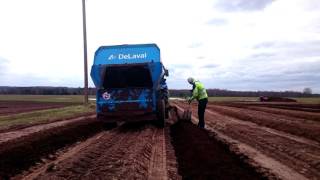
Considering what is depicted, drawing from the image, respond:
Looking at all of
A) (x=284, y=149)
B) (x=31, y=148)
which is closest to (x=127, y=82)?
(x=31, y=148)

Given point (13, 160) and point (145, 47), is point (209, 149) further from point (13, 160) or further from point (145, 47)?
point (145, 47)

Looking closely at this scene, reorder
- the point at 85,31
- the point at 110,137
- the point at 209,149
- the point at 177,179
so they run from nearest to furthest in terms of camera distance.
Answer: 1. the point at 177,179
2. the point at 209,149
3. the point at 110,137
4. the point at 85,31

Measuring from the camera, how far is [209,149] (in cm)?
1327

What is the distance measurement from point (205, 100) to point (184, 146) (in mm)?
6328

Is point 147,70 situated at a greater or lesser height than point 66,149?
greater

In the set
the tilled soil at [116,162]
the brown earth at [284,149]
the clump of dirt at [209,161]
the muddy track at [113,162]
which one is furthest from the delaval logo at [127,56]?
the clump of dirt at [209,161]

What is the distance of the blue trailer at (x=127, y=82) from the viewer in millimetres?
20016

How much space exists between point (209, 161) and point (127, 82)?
10868 millimetres

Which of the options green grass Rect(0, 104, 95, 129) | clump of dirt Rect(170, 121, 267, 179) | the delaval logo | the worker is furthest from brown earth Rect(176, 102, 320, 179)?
green grass Rect(0, 104, 95, 129)

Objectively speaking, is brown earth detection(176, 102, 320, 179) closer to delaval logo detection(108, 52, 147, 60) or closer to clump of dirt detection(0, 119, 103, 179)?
Answer: delaval logo detection(108, 52, 147, 60)

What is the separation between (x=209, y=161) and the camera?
1116 cm

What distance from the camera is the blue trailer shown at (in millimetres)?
20016

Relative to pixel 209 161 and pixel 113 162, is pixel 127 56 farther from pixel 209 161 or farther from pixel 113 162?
pixel 209 161

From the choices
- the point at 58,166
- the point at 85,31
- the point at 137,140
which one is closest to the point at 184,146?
the point at 137,140
